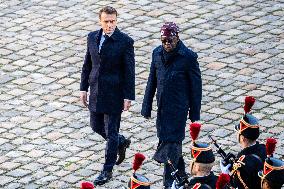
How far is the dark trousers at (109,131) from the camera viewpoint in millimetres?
10703

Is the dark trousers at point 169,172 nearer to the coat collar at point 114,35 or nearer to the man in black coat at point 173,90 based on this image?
the man in black coat at point 173,90

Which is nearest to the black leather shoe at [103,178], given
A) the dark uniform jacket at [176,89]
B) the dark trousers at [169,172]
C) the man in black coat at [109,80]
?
the man in black coat at [109,80]

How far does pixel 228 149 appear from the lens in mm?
11320

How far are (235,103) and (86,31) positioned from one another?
3.40 metres

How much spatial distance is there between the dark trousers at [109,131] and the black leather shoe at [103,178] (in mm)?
49

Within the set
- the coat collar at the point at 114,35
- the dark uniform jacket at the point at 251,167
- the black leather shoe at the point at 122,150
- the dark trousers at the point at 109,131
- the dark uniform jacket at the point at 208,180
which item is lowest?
the black leather shoe at the point at 122,150

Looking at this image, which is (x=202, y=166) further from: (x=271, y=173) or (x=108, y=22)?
(x=108, y=22)

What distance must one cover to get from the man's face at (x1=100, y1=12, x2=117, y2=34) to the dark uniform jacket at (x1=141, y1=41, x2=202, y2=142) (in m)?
0.62

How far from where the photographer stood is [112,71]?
10.6 meters

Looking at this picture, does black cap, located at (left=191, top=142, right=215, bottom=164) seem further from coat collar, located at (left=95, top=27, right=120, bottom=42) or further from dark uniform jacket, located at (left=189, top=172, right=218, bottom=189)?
coat collar, located at (left=95, top=27, right=120, bottom=42)

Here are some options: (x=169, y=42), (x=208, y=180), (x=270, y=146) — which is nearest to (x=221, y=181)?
(x=208, y=180)

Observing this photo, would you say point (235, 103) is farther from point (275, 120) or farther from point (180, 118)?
point (180, 118)

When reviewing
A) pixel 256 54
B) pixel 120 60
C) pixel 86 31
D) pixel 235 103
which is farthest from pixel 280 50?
pixel 120 60

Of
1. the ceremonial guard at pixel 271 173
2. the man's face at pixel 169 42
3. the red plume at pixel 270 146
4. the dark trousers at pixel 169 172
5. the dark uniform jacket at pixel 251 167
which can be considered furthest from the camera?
the dark trousers at pixel 169 172
